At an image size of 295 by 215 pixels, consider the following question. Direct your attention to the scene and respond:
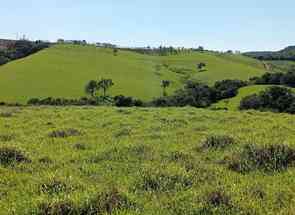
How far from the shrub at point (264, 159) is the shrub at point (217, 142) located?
1420 mm

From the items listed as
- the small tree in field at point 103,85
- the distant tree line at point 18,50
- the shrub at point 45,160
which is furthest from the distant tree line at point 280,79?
the shrub at point 45,160

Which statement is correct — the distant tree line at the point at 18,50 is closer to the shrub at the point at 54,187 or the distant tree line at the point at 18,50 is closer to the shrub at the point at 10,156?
the shrub at the point at 10,156

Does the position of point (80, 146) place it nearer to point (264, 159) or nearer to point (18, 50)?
point (264, 159)

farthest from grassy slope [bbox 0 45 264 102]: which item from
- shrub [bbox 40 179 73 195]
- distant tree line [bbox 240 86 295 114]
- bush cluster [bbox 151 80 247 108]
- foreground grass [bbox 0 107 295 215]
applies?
shrub [bbox 40 179 73 195]

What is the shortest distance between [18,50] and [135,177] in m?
140

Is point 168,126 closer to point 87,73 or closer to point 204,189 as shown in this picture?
point 204,189

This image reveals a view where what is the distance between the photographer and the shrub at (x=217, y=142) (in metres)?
11.6

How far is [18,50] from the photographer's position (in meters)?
139

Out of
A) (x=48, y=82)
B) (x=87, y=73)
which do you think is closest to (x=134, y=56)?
(x=87, y=73)

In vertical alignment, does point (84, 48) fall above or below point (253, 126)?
above

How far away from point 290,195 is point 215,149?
4266 mm

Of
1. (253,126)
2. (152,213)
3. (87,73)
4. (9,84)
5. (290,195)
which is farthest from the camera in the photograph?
(87,73)

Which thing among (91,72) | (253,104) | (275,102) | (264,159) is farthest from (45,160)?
(91,72)

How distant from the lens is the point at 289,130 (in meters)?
14.9
